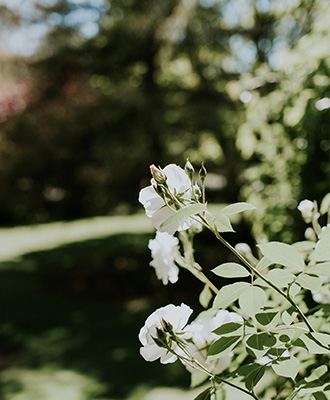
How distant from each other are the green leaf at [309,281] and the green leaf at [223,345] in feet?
0.46

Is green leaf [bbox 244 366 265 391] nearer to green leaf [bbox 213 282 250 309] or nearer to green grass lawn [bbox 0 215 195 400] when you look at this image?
green leaf [bbox 213 282 250 309]

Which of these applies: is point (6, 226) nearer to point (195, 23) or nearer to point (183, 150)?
point (183, 150)

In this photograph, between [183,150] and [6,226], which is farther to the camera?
[6,226]

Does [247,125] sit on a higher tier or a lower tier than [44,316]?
lower

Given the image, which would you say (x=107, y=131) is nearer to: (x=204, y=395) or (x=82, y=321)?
(x=82, y=321)

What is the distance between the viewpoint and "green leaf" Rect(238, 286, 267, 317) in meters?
0.72

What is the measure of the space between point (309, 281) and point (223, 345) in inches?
7.0

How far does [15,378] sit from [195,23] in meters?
5.49

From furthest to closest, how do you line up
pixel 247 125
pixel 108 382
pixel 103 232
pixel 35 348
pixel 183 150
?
pixel 103 232, pixel 183 150, pixel 35 348, pixel 108 382, pixel 247 125

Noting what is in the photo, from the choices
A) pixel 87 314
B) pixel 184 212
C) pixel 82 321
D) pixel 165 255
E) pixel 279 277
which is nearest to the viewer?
pixel 184 212

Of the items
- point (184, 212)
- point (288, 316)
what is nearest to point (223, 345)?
point (288, 316)

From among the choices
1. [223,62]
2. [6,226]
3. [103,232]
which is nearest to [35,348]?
[223,62]

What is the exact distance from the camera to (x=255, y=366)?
2.63 ft

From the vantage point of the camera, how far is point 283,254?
2.32ft
